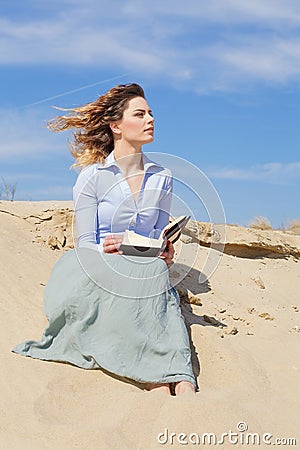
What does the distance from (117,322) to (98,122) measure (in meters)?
1.48

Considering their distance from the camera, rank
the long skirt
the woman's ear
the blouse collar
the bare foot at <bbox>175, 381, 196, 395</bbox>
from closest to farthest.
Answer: the bare foot at <bbox>175, 381, 196, 395</bbox>
the long skirt
the blouse collar
the woman's ear

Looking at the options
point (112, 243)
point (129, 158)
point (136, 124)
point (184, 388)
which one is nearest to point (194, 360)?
point (184, 388)

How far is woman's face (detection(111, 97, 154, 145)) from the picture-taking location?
4625mm

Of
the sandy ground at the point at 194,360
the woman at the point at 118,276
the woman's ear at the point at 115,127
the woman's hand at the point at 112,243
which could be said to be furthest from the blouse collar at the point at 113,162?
the sandy ground at the point at 194,360

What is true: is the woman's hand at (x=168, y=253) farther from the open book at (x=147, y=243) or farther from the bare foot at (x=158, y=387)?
the bare foot at (x=158, y=387)

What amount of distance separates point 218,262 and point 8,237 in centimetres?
209

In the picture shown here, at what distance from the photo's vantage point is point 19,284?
5.02m

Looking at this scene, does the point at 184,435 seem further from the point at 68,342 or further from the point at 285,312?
the point at 285,312

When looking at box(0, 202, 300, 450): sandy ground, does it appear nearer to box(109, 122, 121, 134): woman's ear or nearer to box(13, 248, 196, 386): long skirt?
box(13, 248, 196, 386): long skirt

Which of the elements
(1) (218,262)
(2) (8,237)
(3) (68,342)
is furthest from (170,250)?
(1) (218,262)

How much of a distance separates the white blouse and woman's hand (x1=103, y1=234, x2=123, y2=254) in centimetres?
8

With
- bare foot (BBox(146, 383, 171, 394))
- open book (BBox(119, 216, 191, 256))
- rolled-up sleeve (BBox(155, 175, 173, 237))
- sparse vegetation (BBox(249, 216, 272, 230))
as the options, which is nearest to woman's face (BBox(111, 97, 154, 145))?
rolled-up sleeve (BBox(155, 175, 173, 237))

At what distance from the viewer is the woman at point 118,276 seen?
4051 millimetres

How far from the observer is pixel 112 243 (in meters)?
4.31
